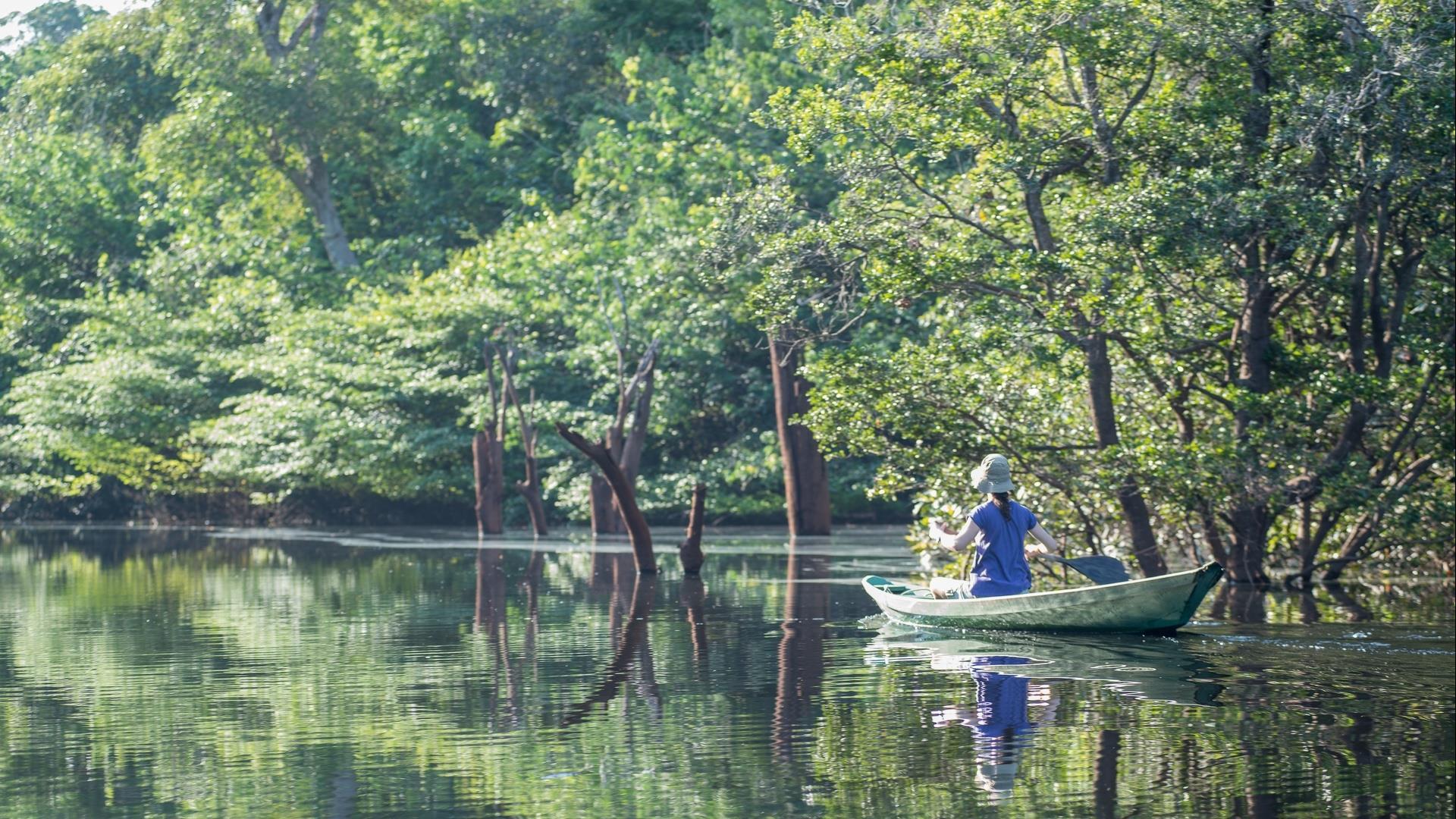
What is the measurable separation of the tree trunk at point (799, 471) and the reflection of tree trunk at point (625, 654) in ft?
35.1

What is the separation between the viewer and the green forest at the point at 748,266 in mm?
18438

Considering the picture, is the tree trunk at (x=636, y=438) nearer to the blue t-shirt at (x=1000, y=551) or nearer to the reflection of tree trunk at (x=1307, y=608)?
the reflection of tree trunk at (x=1307, y=608)

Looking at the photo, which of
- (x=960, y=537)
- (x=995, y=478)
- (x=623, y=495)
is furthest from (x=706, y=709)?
(x=623, y=495)

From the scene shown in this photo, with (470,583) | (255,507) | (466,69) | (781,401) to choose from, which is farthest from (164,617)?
(466,69)

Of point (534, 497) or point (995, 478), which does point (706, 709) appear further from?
point (534, 497)

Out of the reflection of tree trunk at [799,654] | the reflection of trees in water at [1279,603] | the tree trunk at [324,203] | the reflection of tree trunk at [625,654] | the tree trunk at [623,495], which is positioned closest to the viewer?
the reflection of tree trunk at [799,654]

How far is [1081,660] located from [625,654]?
131 inches

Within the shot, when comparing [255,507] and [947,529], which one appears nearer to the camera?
[947,529]

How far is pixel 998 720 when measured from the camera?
10922 mm

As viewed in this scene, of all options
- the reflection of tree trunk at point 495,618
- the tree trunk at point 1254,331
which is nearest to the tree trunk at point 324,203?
the reflection of tree trunk at point 495,618

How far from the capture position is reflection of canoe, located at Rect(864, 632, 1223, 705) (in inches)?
488

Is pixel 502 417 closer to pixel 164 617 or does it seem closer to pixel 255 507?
pixel 255 507

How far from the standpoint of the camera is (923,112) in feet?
63.1

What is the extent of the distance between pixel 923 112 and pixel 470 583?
7919 mm
